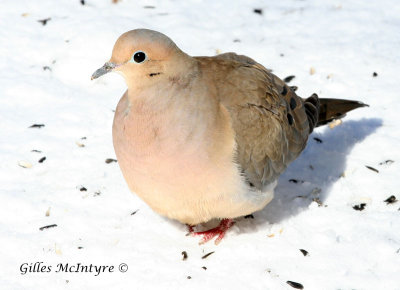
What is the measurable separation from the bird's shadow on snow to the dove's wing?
38 centimetres

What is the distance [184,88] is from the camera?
12.6ft

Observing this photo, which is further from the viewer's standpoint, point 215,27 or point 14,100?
point 215,27

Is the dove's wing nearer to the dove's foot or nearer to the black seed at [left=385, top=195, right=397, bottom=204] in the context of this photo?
the dove's foot

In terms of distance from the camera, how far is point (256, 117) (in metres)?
4.12

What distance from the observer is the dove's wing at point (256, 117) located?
4.05 meters

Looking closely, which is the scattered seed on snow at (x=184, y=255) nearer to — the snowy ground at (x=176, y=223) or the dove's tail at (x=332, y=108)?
the snowy ground at (x=176, y=223)

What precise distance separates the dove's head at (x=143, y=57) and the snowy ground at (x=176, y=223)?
1171mm

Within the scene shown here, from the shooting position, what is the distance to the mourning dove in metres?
3.76

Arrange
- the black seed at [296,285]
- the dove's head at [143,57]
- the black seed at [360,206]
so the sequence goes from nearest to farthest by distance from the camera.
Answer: the dove's head at [143,57] < the black seed at [296,285] < the black seed at [360,206]

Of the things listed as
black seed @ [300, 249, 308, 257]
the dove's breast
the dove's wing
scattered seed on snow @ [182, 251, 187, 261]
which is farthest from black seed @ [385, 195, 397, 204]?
scattered seed on snow @ [182, 251, 187, 261]

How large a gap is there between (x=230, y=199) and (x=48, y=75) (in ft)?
9.01

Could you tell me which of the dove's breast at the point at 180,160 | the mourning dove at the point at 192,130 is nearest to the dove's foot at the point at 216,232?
the mourning dove at the point at 192,130

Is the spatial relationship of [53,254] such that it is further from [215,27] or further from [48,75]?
[215,27]

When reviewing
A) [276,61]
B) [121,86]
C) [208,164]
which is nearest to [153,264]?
[208,164]
